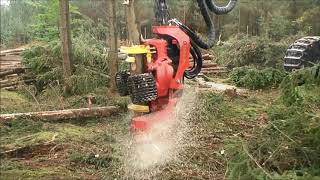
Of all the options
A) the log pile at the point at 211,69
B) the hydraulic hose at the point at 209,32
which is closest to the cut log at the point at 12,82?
the log pile at the point at 211,69

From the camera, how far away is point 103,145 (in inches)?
301

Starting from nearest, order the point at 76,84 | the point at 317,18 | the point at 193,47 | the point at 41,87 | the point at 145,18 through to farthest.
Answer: the point at 193,47, the point at 76,84, the point at 41,87, the point at 317,18, the point at 145,18

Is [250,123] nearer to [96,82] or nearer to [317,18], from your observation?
[96,82]

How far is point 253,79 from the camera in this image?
13.1 metres

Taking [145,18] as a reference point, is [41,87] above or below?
below

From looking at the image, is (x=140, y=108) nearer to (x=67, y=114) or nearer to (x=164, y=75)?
(x=164, y=75)

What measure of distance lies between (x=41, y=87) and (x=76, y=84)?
1705 millimetres

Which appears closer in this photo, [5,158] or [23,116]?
→ [5,158]

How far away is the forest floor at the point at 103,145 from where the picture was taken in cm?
616

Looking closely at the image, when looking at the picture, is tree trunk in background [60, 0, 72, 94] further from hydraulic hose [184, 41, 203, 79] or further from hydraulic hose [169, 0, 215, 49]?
hydraulic hose [169, 0, 215, 49]

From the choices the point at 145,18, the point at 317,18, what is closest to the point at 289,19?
the point at 317,18

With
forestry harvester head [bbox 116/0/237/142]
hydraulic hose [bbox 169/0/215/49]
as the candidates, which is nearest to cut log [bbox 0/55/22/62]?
hydraulic hose [bbox 169/0/215/49]

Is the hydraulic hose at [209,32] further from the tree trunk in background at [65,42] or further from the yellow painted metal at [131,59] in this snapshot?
the tree trunk in background at [65,42]

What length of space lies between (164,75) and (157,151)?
3.46 feet
